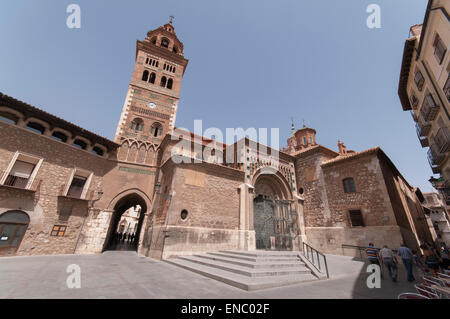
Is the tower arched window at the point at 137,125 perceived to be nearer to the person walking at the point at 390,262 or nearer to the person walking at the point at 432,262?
the person walking at the point at 390,262

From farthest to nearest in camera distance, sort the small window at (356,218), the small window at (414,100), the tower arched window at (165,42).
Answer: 1. the tower arched window at (165,42)
2. the small window at (414,100)
3. the small window at (356,218)

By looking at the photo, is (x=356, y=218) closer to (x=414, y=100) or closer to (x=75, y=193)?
(x=414, y=100)

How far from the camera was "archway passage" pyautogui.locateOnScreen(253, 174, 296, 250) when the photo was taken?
13.7 meters

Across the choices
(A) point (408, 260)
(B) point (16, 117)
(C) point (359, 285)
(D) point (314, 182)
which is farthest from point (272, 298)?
(B) point (16, 117)

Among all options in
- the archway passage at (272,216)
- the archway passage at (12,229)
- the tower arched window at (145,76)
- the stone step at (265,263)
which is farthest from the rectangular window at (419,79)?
the archway passage at (12,229)

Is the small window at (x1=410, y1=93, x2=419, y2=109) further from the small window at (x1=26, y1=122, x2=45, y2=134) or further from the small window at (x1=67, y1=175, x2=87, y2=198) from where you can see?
the small window at (x1=26, y1=122, x2=45, y2=134)

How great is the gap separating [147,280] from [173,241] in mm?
4976

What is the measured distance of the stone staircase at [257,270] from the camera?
5.54 meters

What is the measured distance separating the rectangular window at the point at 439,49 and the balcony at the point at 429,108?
2.37m

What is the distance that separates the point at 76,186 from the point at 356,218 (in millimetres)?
20873

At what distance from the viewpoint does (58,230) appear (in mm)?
12477

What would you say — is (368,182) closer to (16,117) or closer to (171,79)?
(171,79)

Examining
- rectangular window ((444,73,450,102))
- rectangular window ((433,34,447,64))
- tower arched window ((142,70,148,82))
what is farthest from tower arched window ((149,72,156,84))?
rectangular window ((444,73,450,102))

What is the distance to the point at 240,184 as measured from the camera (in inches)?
545
